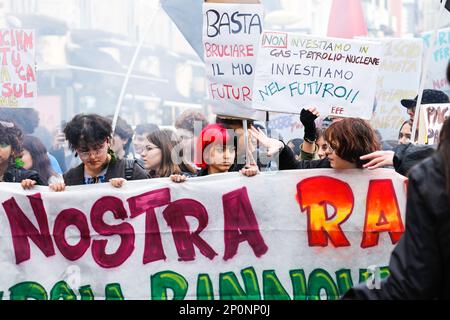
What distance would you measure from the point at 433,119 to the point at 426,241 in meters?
3.46

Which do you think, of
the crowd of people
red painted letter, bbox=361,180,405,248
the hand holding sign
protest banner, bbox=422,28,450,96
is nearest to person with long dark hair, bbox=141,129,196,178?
the crowd of people

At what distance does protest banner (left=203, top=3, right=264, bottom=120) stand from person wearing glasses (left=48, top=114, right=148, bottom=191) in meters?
0.78

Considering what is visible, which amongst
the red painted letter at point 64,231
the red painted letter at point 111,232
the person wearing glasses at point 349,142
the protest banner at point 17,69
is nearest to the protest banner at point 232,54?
the person wearing glasses at point 349,142

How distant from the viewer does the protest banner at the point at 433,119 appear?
5844 millimetres

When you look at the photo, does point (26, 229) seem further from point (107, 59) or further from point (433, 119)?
point (107, 59)

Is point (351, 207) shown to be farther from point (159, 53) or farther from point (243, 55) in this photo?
point (159, 53)

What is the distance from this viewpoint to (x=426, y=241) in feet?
8.50

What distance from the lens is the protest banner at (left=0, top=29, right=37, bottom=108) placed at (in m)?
7.09

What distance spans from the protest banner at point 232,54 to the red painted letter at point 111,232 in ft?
3.43

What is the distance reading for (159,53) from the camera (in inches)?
800

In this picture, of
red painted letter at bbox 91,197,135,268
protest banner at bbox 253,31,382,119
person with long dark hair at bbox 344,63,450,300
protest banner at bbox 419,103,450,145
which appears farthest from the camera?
protest banner at bbox 419,103,450,145

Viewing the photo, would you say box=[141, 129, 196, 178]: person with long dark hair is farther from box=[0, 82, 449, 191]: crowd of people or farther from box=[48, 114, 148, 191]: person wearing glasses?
box=[48, 114, 148, 191]: person wearing glasses

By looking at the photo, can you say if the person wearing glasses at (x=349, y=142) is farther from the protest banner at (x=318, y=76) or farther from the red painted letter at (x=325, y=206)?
the protest banner at (x=318, y=76)

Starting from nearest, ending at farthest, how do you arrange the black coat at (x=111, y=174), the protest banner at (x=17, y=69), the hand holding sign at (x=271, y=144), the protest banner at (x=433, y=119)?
the hand holding sign at (x=271, y=144), the black coat at (x=111, y=174), the protest banner at (x=433, y=119), the protest banner at (x=17, y=69)
